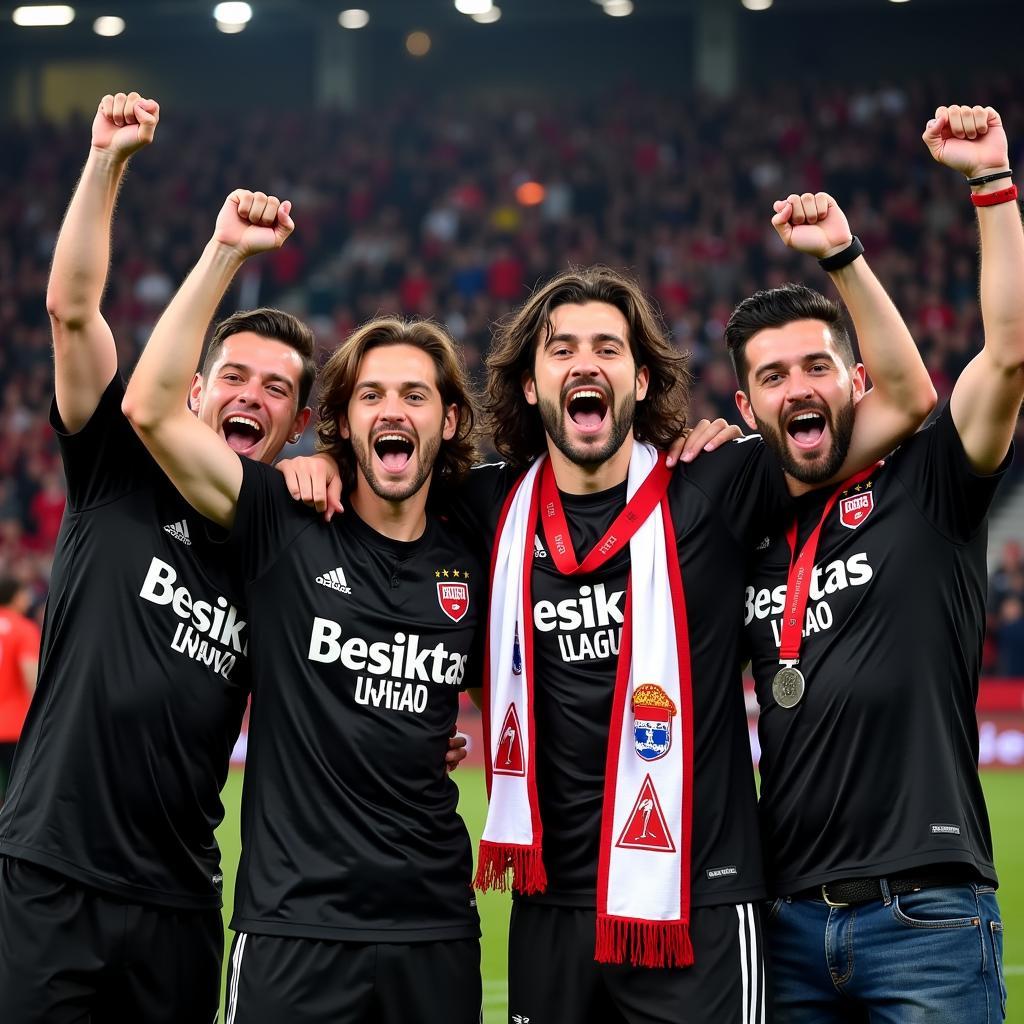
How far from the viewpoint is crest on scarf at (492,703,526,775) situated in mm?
4121

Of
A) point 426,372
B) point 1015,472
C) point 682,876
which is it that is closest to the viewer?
point 682,876

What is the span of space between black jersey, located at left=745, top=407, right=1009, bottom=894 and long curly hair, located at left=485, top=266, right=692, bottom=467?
76cm

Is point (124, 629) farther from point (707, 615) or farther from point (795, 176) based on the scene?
point (795, 176)

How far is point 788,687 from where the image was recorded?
13.1 ft

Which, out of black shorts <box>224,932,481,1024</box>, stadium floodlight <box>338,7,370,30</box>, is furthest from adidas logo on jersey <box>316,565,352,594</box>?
stadium floodlight <box>338,7,370,30</box>

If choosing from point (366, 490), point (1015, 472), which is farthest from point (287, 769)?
point (1015, 472)

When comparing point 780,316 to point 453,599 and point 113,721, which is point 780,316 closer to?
point 453,599

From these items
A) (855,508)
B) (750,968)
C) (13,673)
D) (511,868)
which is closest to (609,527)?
(855,508)

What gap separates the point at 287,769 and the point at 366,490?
0.91 metres

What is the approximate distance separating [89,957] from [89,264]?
1.87 m

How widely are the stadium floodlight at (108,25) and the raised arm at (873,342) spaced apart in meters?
26.5

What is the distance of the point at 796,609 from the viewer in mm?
4023

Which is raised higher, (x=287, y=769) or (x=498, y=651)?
(x=498, y=651)

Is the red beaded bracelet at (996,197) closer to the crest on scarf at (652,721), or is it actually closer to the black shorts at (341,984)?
the crest on scarf at (652,721)
